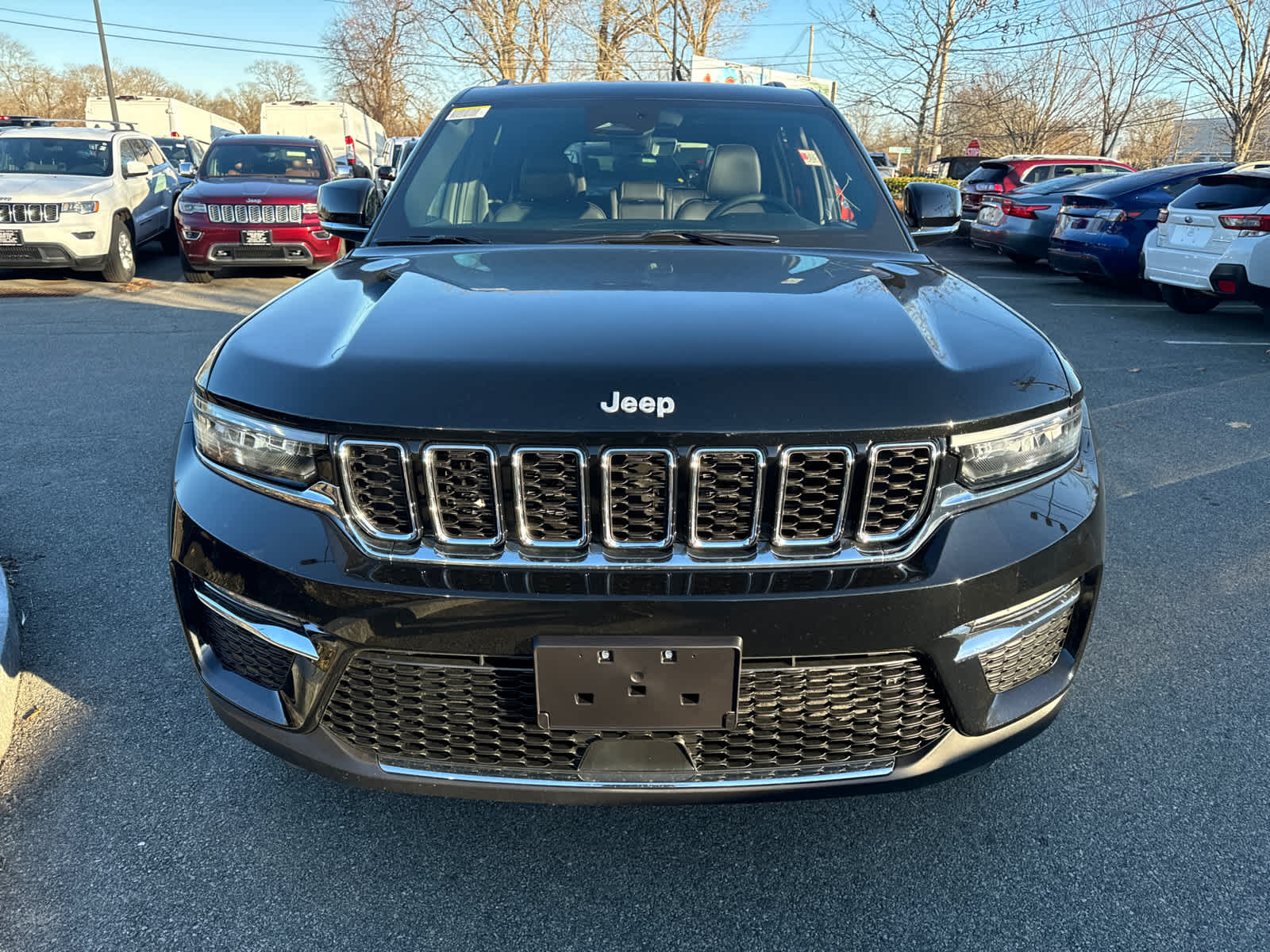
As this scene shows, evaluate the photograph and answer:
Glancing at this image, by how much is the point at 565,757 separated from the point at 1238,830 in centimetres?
164

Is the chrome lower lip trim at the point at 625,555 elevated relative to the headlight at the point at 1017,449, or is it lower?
lower

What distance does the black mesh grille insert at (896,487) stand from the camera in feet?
5.50

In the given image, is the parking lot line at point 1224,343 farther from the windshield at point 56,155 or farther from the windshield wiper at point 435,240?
the windshield at point 56,155

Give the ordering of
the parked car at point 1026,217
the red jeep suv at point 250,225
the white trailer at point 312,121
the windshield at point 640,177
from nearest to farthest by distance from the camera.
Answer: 1. the windshield at point 640,177
2. the red jeep suv at point 250,225
3. the parked car at point 1026,217
4. the white trailer at point 312,121

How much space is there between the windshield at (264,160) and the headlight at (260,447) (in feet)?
35.4

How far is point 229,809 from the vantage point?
2223 mm

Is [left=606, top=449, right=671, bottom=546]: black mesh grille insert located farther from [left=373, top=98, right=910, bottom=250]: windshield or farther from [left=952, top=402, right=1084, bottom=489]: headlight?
[left=373, top=98, right=910, bottom=250]: windshield

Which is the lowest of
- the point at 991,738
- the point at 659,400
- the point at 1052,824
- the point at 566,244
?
the point at 1052,824

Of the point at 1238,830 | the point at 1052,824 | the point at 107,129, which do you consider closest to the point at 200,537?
the point at 1052,824

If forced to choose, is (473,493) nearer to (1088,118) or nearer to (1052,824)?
(1052,824)

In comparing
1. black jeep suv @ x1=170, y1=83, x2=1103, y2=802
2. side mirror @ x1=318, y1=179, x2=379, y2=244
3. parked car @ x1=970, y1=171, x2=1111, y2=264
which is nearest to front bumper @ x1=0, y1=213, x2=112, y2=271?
side mirror @ x1=318, y1=179, x2=379, y2=244

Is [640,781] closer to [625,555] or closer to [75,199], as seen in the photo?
[625,555]

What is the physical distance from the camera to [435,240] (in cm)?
279

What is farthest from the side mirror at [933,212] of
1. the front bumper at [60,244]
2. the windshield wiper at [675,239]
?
the front bumper at [60,244]
